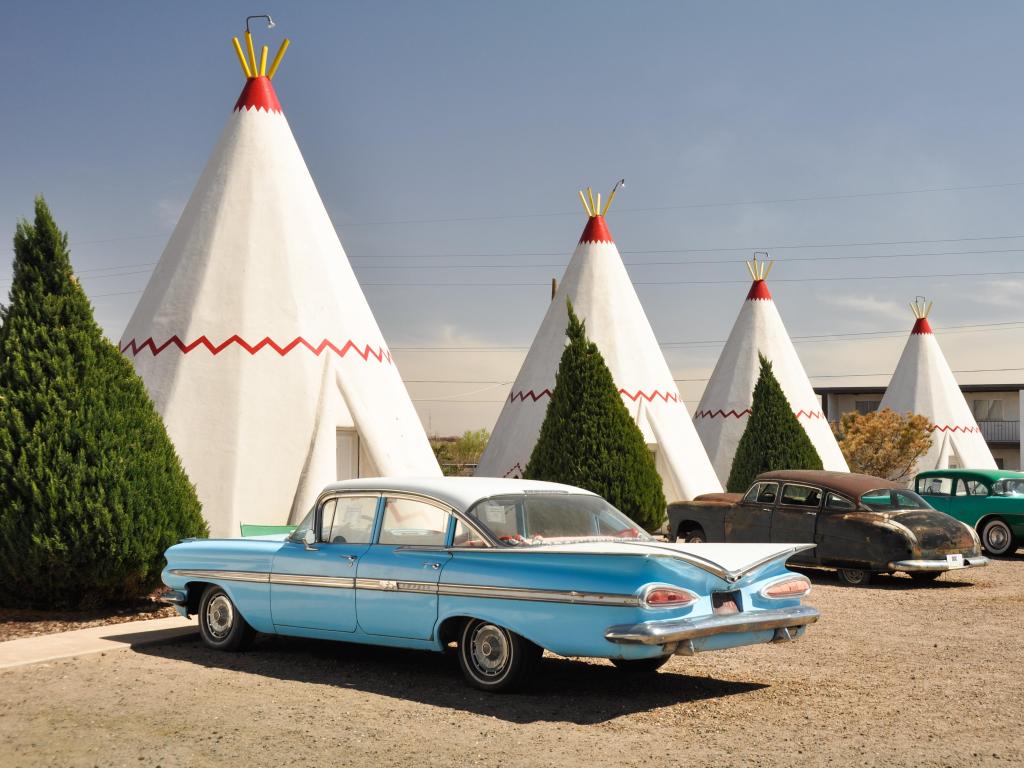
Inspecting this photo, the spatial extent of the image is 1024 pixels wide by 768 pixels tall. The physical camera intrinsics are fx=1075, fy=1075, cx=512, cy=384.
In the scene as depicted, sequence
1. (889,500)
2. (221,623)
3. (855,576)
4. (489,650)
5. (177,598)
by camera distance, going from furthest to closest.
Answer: (889,500), (855,576), (177,598), (221,623), (489,650)

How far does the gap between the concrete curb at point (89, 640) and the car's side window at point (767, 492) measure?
661 cm

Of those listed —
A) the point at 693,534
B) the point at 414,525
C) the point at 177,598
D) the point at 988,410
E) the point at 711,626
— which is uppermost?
the point at 988,410

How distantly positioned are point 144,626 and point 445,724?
384cm

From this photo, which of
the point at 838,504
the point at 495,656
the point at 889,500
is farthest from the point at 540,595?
the point at 889,500

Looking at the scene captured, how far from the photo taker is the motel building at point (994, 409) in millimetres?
41906

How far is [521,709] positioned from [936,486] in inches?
472

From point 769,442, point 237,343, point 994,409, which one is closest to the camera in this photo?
point 237,343

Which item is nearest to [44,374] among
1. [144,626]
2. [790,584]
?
[144,626]

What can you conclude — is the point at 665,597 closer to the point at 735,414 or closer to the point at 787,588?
the point at 787,588

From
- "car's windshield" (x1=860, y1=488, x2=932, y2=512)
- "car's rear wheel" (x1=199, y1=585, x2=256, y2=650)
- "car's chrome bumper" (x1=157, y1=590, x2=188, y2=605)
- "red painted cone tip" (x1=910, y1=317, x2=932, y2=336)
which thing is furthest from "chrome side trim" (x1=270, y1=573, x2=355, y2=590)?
"red painted cone tip" (x1=910, y1=317, x2=932, y2=336)

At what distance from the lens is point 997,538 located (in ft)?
48.7

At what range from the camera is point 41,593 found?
862 cm

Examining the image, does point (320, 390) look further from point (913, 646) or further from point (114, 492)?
point (913, 646)

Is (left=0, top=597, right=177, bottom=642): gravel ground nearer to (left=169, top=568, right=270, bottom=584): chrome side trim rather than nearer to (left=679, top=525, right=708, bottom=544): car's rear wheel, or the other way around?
(left=169, top=568, right=270, bottom=584): chrome side trim
